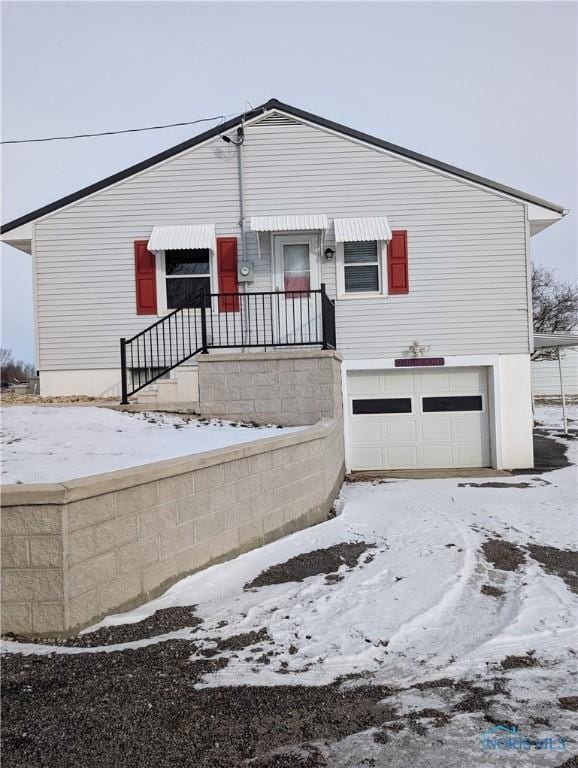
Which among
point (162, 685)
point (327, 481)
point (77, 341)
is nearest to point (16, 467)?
point (162, 685)

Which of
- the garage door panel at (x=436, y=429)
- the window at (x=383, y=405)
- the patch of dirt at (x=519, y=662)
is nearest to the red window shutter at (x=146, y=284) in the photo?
the window at (x=383, y=405)

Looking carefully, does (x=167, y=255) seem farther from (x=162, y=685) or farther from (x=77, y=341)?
(x=162, y=685)

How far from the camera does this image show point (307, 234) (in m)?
11.2

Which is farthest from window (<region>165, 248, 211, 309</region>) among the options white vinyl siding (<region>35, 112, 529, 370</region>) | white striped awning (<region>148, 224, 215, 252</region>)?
white vinyl siding (<region>35, 112, 529, 370</region>)

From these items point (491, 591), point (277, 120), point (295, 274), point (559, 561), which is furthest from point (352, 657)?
point (277, 120)

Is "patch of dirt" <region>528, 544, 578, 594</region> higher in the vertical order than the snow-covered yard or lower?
lower

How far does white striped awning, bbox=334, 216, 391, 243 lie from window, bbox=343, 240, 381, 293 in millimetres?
361

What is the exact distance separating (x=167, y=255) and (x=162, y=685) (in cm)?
924

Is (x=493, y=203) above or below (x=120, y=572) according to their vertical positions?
above

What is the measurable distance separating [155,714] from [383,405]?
368 inches

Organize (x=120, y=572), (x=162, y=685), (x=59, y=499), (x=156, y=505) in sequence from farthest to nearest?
1. (x=156, y=505)
2. (x=120, y=572)
3. (x=59, y=499)
4. (x=162, y=685)

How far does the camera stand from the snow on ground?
→ 15.5 ft

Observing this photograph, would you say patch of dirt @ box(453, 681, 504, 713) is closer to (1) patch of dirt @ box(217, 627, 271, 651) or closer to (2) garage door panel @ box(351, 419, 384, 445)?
(1) patch of dirt @ box(217, 627, 271, 651)

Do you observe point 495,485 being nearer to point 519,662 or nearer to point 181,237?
point 519,662
